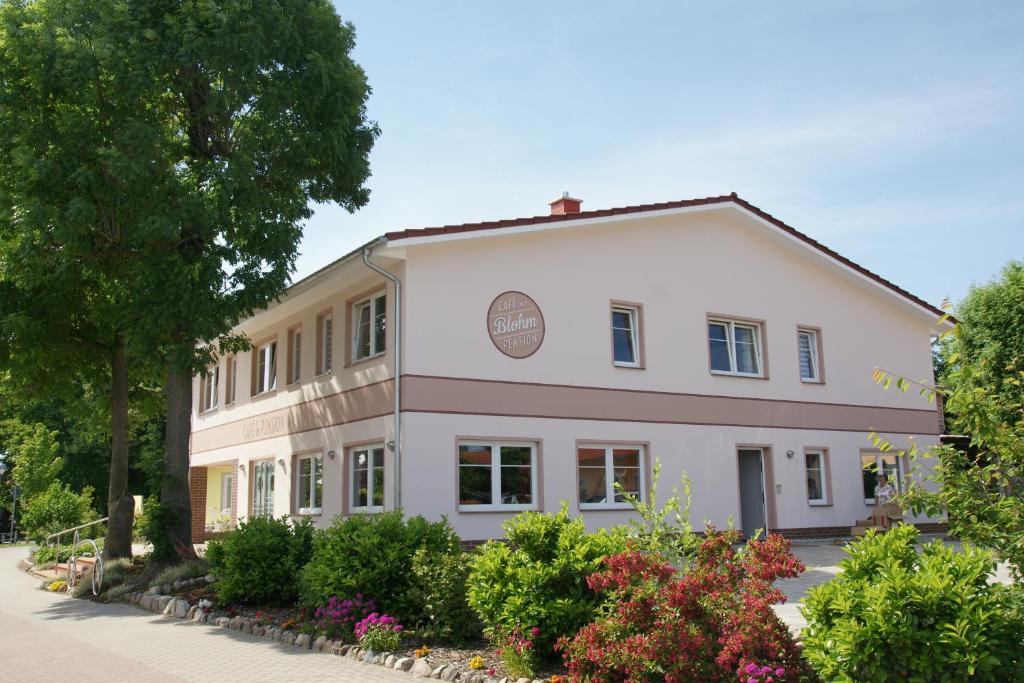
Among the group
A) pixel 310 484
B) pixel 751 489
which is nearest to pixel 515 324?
pixel 310 484

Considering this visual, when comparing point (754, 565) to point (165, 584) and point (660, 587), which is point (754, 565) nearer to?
point (660, 587)

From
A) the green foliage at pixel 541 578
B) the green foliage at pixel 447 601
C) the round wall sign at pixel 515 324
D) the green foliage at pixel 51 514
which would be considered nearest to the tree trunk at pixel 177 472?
the round wall sign at pixel 515 324

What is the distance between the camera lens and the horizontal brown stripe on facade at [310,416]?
16594 millimetres

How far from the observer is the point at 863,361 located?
22422 millimetres

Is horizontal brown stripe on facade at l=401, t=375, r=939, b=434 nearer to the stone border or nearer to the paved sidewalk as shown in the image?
the stone border

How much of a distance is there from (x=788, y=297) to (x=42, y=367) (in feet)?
55.1

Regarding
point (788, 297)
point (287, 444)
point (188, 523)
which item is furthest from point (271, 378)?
point (788, 297)

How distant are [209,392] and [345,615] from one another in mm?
19007

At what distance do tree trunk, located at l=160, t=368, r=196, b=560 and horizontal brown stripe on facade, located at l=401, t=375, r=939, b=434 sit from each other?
14.3 ft

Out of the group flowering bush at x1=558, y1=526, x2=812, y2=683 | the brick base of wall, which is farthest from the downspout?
the brick base of wall

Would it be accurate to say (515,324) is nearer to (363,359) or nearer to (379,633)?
(363,359)

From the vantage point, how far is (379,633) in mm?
9664

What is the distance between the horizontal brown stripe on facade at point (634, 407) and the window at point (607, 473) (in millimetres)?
646

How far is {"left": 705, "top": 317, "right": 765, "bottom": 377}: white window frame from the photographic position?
1977 cm
